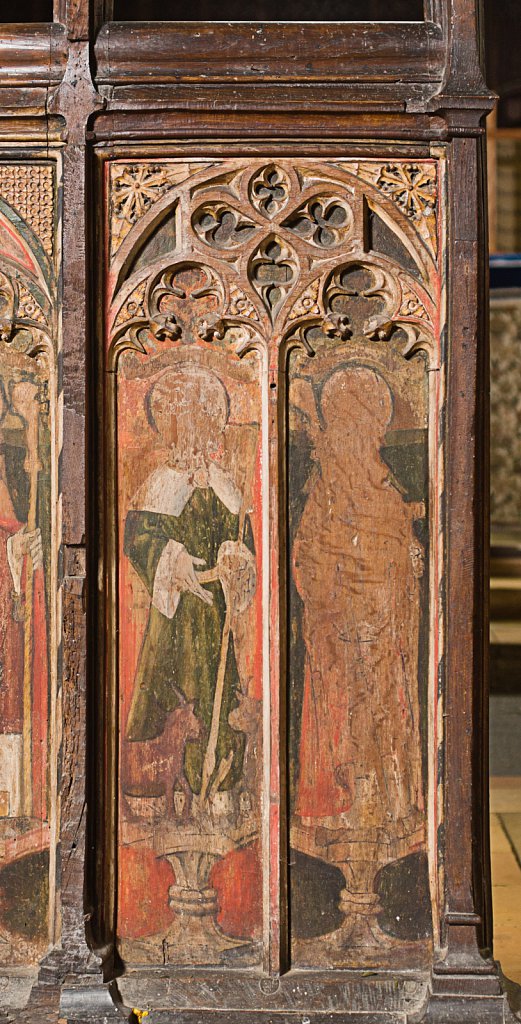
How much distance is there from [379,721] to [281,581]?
564 mm

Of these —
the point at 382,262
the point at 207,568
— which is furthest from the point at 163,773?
the point at 382,262

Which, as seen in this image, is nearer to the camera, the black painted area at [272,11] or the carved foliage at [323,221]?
the carved foliage at [323,221]

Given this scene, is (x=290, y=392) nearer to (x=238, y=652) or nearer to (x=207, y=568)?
(x=207, y=568)

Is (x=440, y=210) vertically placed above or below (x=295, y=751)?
above

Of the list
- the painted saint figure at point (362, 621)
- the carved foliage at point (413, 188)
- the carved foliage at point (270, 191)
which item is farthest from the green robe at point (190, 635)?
the carved foliage at point (413, 188)

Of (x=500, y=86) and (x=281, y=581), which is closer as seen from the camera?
(x=281, y=581)

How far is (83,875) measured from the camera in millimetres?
3102

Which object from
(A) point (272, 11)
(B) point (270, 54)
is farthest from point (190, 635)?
(A) point (272, 11)

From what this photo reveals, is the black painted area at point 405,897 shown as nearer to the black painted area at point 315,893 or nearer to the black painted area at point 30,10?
the black painted area at point 315,893

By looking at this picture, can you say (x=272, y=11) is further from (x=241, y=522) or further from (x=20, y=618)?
(x=20, y=618)

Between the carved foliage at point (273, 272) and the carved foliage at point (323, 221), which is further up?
the carved foliage at point (323, 221)

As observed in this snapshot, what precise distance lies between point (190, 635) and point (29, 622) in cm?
54

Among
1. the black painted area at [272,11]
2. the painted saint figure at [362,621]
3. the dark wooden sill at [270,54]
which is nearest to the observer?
the dark wooden sill at [270,54]

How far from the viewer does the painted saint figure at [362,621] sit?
315 cm
